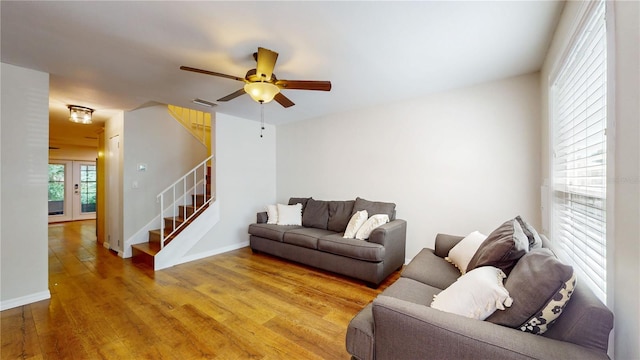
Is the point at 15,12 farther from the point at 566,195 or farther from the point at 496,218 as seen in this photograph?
the point at 496,218

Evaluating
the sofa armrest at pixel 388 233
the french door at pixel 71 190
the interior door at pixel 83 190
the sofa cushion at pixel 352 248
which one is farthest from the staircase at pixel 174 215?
the french door at pixel 71 190

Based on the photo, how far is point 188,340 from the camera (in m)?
1.84

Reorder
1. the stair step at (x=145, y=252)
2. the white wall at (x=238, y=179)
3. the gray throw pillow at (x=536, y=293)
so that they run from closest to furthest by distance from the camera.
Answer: the gray throw pillow at (x=536, y=293) < the stair step at (x=145, y=252) < the white wall at (x=238, y=179)

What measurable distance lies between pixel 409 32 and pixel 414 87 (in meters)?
1.25

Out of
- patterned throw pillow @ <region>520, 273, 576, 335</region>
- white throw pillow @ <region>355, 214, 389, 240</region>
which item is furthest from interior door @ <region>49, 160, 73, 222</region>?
patterned throw pillow @ <region>520, 273, 576, 335</region>

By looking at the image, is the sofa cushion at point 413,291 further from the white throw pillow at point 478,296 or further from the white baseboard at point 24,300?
the white baseboard at point 24,300

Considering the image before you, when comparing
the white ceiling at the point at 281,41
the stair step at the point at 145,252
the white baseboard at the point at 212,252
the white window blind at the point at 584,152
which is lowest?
the white baseboard at the point at 212,252

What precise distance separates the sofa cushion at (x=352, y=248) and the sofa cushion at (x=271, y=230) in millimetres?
723

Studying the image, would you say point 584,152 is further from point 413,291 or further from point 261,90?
point 261,90

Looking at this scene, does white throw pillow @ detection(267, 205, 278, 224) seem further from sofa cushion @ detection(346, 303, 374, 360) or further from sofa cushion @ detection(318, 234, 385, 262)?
sofa cushion @ detection(346, 303, 374, 360)

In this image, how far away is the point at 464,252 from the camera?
2.00 m

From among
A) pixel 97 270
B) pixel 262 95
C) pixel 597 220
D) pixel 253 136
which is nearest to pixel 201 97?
pixel 253 136

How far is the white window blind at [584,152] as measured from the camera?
1198mm

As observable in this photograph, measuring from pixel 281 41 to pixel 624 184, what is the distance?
220 centimetres
